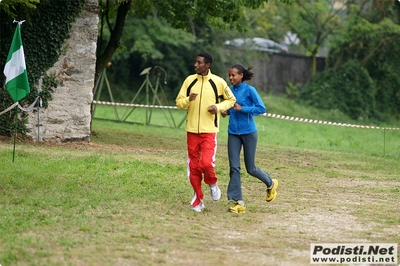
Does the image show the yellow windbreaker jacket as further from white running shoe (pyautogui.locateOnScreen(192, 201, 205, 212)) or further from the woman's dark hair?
white running shoe (pyautogui.locateOnScreen(192, 201, 205, 212))

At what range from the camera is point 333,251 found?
7.73 m

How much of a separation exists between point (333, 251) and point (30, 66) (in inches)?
369

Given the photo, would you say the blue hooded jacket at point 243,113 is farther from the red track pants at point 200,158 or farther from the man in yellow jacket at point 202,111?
the red track pants at point 200,158

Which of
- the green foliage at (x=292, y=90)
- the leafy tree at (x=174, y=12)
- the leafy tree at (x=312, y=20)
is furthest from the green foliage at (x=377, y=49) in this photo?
the leafy tree at (x=174, y=12)

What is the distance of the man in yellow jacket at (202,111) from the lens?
31.5ft

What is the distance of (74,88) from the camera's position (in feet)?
52.5

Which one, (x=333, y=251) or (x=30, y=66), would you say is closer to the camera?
(x=333, y=251)

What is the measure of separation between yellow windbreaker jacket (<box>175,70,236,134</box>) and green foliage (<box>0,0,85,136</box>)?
6630 millimetres

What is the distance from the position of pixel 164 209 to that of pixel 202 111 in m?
1.31

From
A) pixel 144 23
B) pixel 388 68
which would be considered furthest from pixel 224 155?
pixel 388 68

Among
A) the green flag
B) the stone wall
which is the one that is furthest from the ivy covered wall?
the green flag

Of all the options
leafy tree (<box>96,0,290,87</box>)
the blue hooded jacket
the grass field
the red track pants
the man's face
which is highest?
leafy tree (<box>96,0,290,87</box>)

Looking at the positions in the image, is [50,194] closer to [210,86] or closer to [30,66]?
[210,86]

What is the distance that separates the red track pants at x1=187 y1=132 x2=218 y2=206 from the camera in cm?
962
